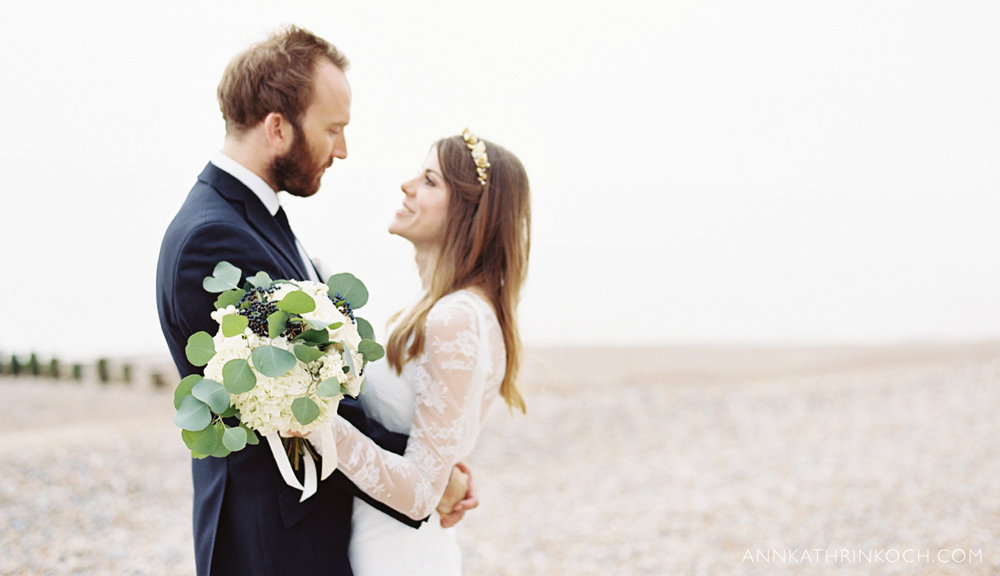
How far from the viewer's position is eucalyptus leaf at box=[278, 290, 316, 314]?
180 centimetres

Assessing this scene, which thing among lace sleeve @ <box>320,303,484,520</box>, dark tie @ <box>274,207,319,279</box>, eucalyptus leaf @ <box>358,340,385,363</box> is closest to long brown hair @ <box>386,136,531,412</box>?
lace sleeve @ <box>320,303,484,520</box>

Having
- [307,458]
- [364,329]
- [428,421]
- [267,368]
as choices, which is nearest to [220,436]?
[267,368]

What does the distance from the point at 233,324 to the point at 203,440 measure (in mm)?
311

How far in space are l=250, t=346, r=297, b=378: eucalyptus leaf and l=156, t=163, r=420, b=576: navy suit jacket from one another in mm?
513

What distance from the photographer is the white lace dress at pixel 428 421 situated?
2453 mm

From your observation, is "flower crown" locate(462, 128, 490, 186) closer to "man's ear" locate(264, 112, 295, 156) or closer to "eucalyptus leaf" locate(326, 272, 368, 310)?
"man's ear" locate(264, 112, 295, 156)

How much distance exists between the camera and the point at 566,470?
8.73 m

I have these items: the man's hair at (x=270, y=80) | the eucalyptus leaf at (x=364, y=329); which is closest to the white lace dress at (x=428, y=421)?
the eucalyptus leaf at (x=364, y=329)

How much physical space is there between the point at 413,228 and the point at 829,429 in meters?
8.65

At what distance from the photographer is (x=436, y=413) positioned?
2.52m

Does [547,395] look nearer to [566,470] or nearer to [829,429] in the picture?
[566,470]

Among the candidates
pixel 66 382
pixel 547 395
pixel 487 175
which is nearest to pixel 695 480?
pixel 547 395

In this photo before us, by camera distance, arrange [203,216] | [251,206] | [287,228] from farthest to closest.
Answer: [287,228]
[251,206]
[203,216]

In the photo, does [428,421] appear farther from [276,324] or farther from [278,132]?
[278,132]
